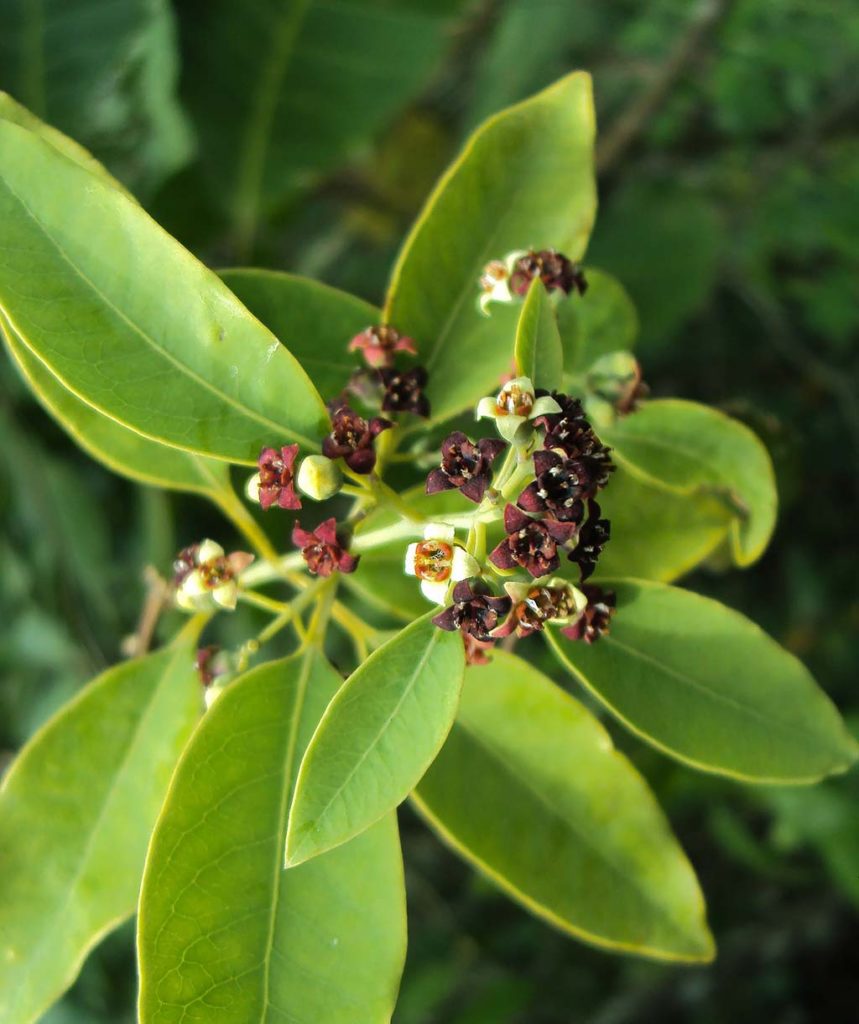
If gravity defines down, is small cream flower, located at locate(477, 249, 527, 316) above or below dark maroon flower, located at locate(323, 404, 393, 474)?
above

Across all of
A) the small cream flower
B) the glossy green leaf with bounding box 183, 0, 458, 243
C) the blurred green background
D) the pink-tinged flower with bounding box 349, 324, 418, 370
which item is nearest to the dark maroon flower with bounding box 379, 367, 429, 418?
the pink-tinged flower with bounding box 349, 324, 418, 370

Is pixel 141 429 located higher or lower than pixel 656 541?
higher

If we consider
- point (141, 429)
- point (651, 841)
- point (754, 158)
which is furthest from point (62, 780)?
point (754, 158)

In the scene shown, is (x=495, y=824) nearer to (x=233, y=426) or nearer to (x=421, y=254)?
(x=233, y=426)

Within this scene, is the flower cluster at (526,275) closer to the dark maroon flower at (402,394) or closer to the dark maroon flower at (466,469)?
the dark maroon flower at (402,394)

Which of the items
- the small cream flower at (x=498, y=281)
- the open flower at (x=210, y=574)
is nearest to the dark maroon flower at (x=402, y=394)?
the small cream flower at (x=498, y=281)

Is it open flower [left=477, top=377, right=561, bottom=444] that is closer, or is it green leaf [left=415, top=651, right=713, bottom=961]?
open flower [left=477, top=377, right=561, bottom=444]

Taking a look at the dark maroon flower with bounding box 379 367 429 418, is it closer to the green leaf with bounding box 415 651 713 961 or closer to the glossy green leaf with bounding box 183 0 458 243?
the green leaf with bounding box 415 651 713 961

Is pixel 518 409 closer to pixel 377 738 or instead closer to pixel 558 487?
pixel 558 487
